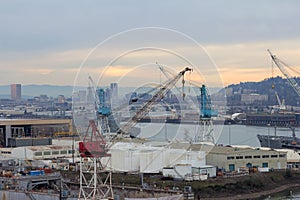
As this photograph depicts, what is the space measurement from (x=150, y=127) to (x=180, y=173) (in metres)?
12.5

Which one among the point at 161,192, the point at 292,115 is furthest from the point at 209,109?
the point at 292,115

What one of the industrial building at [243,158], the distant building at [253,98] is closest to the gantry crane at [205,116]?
the industrial building at [243,158]

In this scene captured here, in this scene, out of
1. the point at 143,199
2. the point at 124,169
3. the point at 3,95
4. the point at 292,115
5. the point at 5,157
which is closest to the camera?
the point at 143,199

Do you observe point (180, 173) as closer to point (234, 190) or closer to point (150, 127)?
point (234, 190)

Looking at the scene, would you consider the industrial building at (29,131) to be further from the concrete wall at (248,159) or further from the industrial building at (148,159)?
the concrete wall at (248,159)

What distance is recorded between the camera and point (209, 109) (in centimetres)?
1662

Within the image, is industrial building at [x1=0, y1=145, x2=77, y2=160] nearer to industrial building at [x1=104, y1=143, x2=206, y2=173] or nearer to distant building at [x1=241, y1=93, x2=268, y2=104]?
industrial building at [x1=104, y1=143, x2=206, y2=173]

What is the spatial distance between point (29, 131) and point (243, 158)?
9243mm

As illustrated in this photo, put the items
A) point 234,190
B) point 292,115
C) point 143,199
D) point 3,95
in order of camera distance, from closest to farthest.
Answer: point 143,199
point 234,190
point 292,115
point 3,95

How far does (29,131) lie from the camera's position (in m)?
21.3

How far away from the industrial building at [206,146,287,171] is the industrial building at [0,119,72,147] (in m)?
6.16

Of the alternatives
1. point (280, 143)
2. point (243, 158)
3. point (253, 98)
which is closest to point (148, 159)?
point (243, 158)

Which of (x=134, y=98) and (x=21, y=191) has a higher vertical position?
(x=134, y=98)

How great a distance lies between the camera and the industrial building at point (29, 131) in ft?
61.7
